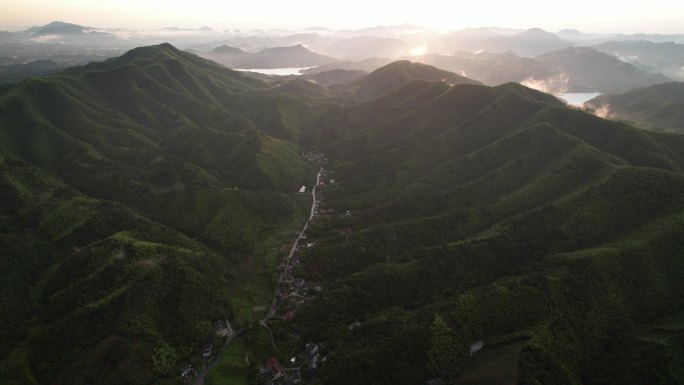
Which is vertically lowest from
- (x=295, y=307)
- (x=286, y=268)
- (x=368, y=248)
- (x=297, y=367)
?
(x=297, y=367)

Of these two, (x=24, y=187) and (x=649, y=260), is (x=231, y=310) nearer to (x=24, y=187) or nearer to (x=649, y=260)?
(x=24, y=187)

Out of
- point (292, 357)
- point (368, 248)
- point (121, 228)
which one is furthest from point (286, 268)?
point (121, 228)

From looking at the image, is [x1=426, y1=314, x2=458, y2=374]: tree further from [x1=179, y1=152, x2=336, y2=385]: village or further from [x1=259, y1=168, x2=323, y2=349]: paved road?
[x1=259, y1=168, x2=323, y2=349]: paved road

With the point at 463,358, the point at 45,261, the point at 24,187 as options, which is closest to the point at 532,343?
the point at 463,358

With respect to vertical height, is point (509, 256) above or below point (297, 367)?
above

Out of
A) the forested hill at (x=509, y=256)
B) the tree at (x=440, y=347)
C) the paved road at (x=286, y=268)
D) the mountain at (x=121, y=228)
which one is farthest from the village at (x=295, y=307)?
the tree at (x=440, y=347)

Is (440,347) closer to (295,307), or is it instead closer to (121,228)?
(295,307)
